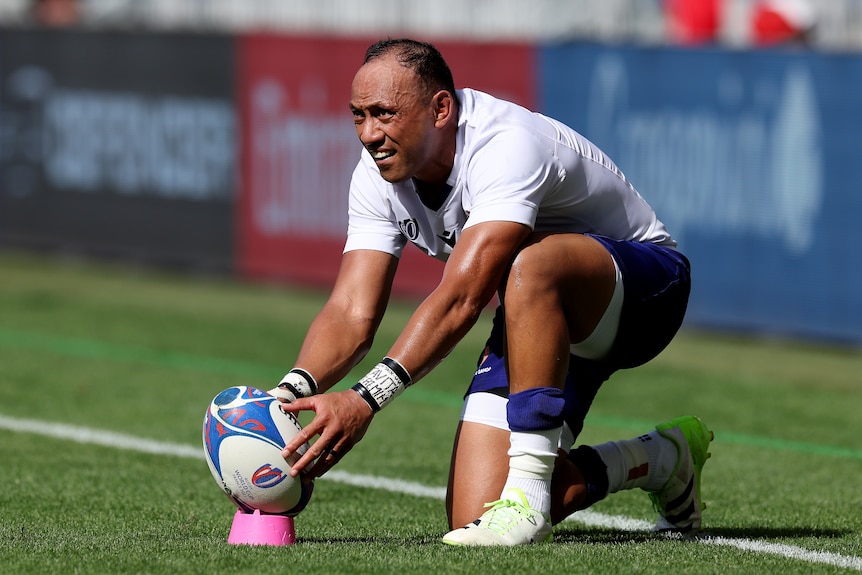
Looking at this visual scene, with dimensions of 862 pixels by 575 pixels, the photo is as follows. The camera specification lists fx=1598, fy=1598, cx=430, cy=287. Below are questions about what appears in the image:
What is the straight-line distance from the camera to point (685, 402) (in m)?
8.62

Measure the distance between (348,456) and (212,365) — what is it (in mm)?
2850

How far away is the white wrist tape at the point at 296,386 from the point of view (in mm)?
4887

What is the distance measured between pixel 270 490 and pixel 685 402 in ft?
14.2

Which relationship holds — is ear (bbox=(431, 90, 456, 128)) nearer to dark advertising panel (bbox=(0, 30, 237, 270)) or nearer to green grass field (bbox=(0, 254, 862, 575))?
green grass field (bbox=(0, 254, 862, 575))

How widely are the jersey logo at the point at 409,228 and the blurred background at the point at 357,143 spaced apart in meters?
5.80

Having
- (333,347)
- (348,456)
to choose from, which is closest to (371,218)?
(333,347)

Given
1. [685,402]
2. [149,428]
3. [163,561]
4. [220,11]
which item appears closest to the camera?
[163,561]

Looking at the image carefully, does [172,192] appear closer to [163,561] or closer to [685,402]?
[685,402]

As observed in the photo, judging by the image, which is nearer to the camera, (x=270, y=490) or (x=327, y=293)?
(x=270, y=490)

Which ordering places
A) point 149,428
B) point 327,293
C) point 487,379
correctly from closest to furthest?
point 487,379, point 149,428, point 327,293

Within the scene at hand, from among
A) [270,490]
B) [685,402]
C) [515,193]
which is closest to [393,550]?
[270,490]

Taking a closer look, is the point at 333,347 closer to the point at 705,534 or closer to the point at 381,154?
the point at 381,154

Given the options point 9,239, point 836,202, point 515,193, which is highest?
point 515,193

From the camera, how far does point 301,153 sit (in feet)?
43.7
